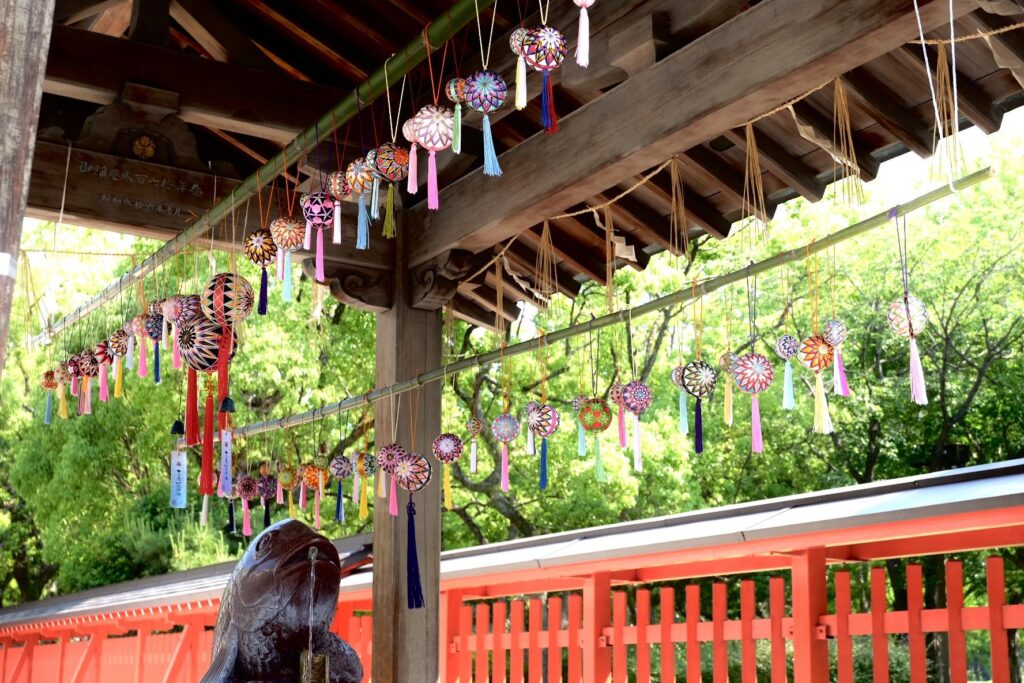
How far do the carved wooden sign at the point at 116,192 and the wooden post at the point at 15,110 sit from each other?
3.05 meters

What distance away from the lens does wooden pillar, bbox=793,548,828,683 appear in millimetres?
4832

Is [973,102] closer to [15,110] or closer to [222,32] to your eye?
[15,110]

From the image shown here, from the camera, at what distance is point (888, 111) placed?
4102mm

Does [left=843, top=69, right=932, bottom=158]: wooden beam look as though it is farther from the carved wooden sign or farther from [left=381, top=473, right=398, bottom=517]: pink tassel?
the carved wooden sign

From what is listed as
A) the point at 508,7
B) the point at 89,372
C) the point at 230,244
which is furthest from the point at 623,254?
the point at 89,372

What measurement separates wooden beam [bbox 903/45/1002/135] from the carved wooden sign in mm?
3013

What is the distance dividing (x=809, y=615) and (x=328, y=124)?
110 inches

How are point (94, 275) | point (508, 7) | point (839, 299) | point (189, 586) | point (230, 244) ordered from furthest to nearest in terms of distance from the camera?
point (839, 299), point (94, 275), point (189, 586), point (230, 244), point (508, 7)

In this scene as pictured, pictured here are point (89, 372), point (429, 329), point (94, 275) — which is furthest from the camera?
point (94, 275)

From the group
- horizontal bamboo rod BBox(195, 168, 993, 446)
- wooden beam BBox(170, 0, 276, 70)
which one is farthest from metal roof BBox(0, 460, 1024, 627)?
wooden beam BBox(170, 0, 276, 70)

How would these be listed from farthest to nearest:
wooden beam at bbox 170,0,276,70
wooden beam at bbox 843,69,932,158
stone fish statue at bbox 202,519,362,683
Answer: wooden beam at bbox 170,0,276,70 → wooden beam at bbox 843,69,932,158 → stone fish statue at bbox 202,519,362,683

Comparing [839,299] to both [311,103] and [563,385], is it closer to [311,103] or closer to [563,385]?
[563,385]

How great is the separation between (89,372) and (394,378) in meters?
1.79

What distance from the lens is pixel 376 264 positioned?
5.41 m
